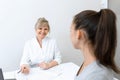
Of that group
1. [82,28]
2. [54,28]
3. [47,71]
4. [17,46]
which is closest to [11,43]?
[17,46]

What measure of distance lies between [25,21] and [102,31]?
2.02 metres

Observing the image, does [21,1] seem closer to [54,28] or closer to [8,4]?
[8,4]

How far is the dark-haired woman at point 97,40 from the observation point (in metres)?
0.94

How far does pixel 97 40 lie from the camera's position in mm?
961

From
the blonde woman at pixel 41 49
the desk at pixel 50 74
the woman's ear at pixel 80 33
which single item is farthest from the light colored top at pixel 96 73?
the blonde woman at pixel 41 49

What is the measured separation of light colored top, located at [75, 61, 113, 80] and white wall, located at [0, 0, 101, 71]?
1.96 m

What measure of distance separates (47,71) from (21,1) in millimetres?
1102

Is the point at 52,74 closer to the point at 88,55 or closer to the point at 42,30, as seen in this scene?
the point at 42,30

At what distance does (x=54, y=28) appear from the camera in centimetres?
301

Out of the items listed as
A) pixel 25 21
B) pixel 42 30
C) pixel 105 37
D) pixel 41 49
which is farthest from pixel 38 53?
pixel 105 37

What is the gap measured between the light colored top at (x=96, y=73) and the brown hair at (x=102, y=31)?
3cm

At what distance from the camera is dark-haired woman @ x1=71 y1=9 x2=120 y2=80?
0.94m

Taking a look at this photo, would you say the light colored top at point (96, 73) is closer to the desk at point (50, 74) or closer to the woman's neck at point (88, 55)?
the woman's neck at point (88, 55)

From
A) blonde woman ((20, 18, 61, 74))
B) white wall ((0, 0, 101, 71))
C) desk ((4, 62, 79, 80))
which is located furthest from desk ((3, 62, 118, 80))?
white wall ((0, 0, 101, 71))
